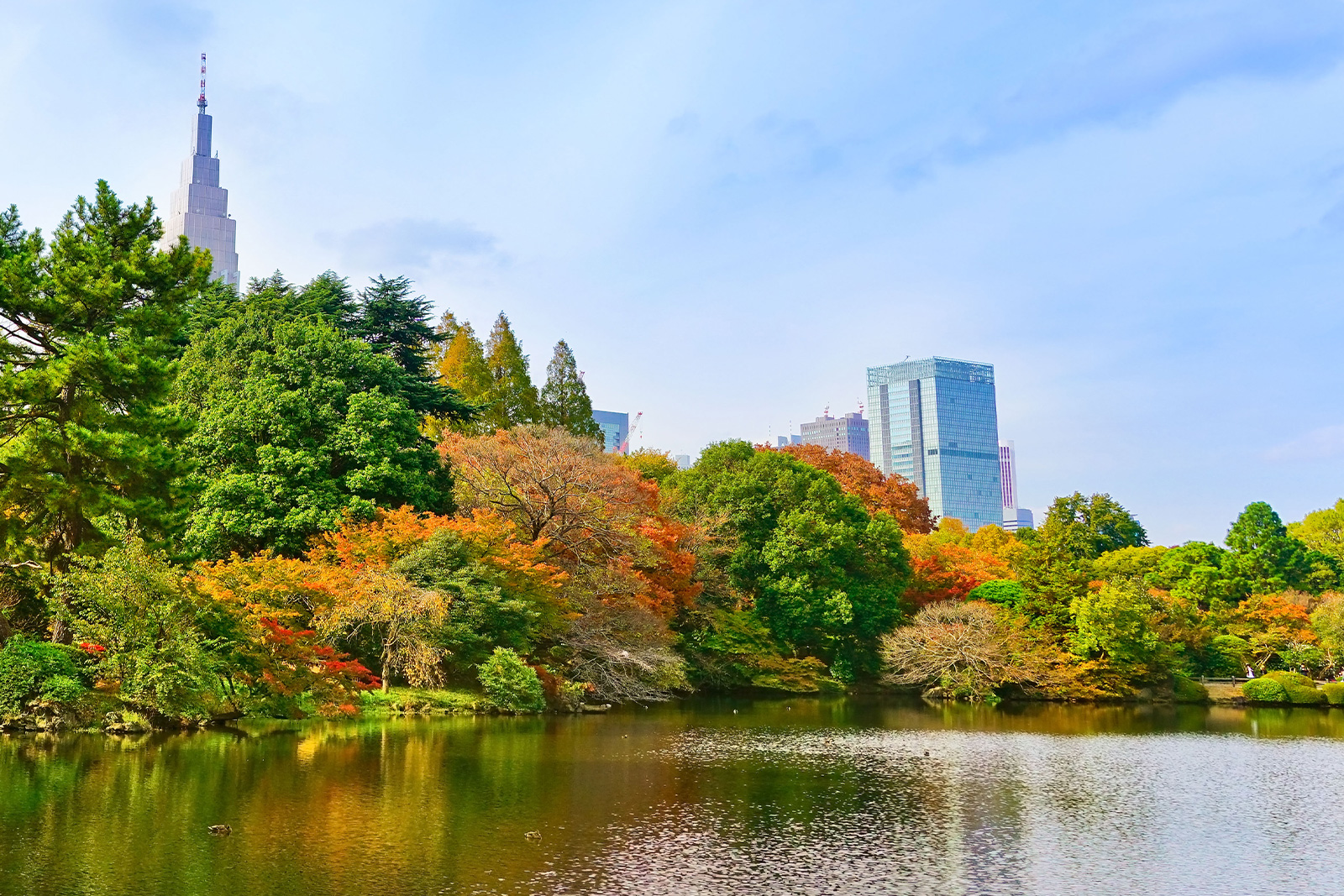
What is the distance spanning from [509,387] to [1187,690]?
1548 inches

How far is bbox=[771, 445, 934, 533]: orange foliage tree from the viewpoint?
234 feet

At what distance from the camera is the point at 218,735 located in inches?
945

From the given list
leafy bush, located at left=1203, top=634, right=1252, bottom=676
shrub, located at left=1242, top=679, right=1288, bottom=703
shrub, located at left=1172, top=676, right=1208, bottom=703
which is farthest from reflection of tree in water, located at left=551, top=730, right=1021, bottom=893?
leafy bush, located at left=1203, top=634, right=1252, bottom=676

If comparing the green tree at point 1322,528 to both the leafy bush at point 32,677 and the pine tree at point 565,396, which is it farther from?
the leafy bush at point 32,677

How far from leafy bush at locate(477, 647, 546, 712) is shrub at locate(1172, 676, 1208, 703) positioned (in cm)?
3097

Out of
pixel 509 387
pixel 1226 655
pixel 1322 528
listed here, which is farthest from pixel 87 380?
pixel 1322 528

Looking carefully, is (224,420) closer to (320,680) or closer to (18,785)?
(320,680)

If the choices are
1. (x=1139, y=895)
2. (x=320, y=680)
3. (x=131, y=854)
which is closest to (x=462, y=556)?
(x=320, y=680)

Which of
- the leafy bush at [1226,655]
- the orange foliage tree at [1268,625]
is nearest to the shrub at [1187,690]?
the leafy bush at [1226,655]

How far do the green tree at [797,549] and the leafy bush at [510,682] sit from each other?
15.3m

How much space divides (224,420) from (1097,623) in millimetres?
35744

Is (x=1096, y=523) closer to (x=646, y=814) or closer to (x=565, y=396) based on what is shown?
(x=565, y=396)

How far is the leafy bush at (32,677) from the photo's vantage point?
2200cm

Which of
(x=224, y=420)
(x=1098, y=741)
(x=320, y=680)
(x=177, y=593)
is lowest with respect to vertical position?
(x=1098, y=741)
